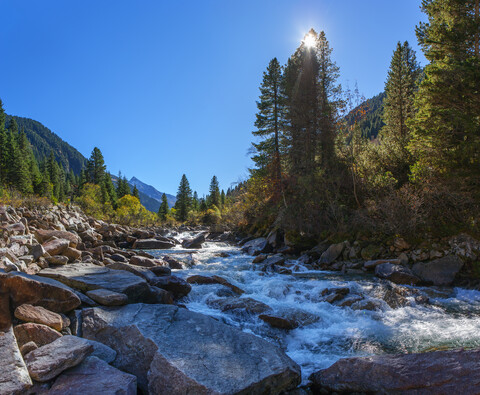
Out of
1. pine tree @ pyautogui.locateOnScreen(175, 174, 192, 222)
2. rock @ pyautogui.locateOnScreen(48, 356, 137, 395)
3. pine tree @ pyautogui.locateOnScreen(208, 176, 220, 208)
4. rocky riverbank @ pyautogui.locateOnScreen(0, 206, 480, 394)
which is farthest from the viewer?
pine tree @ pyautogui.locateOnScreen(208, 176, 220, 208)

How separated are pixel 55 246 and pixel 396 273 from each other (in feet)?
38.2

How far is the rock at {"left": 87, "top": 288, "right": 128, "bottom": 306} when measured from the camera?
5.19m

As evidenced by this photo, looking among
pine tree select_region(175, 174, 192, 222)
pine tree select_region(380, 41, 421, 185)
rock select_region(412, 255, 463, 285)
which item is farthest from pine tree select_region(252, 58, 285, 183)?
pine tree select_region(175, 174, 192, 222)

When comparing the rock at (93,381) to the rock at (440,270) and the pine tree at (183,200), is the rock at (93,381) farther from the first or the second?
the pine tree at (183,200)

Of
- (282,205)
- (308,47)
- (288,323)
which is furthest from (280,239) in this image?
(308,47)

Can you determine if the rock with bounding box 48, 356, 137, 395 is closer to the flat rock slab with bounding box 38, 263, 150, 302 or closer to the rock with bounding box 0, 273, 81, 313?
the rock with bounding box 0, 273, 81, 313

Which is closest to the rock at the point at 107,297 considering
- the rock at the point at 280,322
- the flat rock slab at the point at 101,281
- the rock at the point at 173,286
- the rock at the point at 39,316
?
the flat rock slab at the point at 101,281

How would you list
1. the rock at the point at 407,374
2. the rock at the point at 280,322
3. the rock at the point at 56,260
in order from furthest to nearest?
the rock at the point at 56,260, the rock at the point at 280,322, the rock at the point at 407,374

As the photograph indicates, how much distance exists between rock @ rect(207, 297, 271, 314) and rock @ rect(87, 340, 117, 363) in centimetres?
344

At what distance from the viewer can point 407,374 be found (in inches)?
143

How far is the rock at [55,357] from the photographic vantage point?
3064 millimetres

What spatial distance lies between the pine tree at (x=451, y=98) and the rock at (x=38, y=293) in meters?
13.7

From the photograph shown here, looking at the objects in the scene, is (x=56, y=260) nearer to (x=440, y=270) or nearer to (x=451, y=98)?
(x=440, y=270)

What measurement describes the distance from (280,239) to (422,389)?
14.8m
